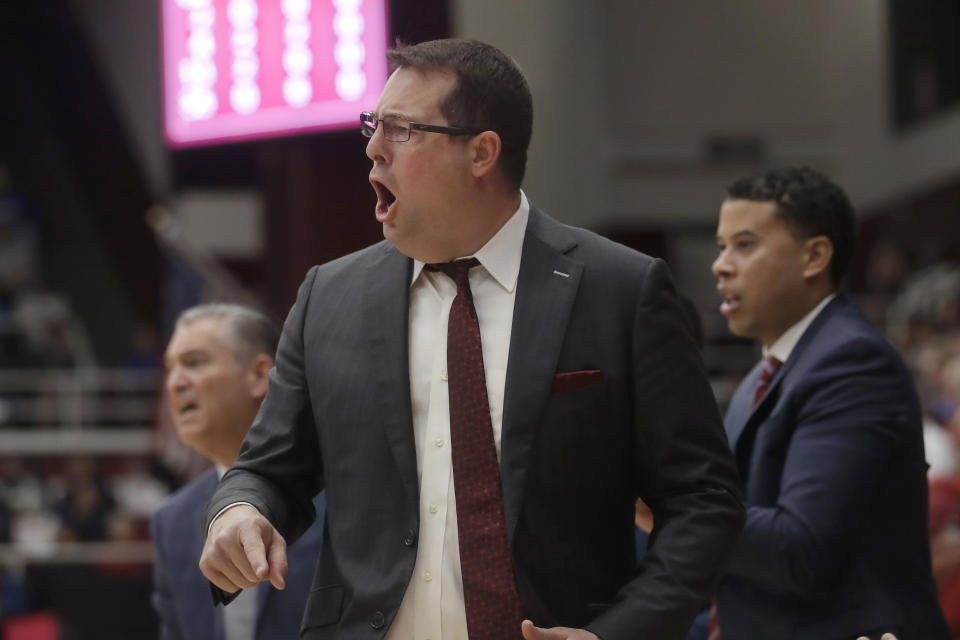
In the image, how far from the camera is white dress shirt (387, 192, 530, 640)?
6.50ft

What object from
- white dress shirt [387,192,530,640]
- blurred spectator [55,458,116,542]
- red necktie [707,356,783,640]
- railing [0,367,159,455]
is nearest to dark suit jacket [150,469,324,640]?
red necktie [707,356,783,640]

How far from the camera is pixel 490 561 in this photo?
1.96 metres

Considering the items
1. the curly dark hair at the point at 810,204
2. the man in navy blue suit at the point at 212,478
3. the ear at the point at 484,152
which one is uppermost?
the ear at the point at 484,152

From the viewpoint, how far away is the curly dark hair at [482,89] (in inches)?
82.2

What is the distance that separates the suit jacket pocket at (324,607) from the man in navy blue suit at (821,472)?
95 cm

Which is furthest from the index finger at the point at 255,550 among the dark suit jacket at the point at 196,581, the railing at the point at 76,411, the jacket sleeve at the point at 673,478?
the railing at the point at 76,411

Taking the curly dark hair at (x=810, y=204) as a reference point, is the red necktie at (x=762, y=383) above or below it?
below

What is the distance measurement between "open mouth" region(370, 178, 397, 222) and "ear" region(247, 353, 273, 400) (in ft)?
4.73

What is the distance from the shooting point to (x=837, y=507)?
2.62 metres

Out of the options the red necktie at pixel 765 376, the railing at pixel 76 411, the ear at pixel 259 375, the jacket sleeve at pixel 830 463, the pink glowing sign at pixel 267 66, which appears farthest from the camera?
the railing at pixel 76 411

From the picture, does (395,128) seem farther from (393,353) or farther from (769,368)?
(769,368)

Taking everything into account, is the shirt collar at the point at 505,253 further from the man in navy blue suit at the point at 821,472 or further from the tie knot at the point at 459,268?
the man in navy blue suit at the point at 821,472

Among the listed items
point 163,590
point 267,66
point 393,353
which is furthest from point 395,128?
point 267,66

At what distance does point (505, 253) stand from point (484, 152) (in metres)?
0.17
